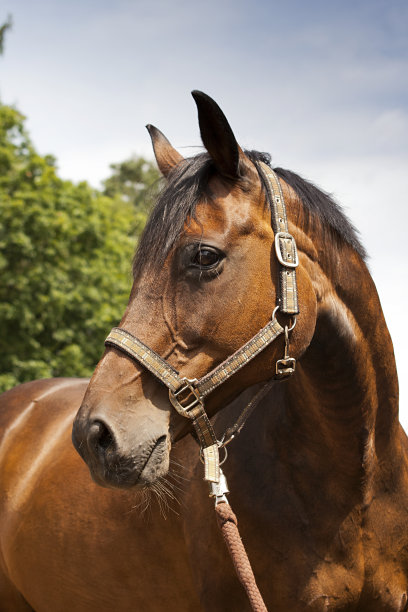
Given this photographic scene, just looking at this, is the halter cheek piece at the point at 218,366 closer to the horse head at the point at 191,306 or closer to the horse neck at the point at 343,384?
the horse head at the point at 191,306

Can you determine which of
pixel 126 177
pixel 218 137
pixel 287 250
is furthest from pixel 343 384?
pixel 126 177

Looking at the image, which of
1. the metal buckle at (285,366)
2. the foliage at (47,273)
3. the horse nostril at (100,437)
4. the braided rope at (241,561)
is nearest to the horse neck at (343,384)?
the metal buckle at (285,366)

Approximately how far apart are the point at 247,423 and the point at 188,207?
109 cm

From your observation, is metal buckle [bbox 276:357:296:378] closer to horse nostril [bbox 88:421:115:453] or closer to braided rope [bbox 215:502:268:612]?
braided rope [bbox 215:502:268:612]

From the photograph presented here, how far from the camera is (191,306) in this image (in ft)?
7.54

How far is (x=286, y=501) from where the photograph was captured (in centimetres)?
266

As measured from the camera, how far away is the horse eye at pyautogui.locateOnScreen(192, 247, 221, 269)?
7.65 ft

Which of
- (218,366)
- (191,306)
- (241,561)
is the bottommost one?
(241,561)

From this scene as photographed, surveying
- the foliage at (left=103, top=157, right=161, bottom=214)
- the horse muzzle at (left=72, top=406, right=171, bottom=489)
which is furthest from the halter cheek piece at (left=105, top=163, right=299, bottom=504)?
the foliage at (left=103, top=157, right=161, bottom=214)

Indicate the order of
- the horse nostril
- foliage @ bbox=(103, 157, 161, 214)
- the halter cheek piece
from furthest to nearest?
foliage @ bbox=(103, 157, 161, 214) < the halter cheek piece < the horse nostril

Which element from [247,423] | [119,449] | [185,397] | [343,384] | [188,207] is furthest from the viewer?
[247,423]

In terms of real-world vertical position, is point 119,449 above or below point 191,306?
below

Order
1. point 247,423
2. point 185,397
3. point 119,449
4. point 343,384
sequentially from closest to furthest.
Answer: point 119,449
point 185,397
point 343,384
point 247,423

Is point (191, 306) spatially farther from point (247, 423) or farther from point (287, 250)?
point (247, 423)
